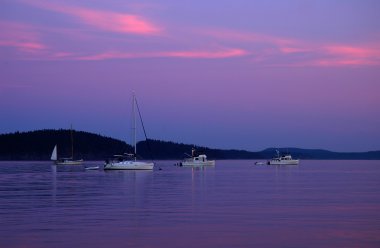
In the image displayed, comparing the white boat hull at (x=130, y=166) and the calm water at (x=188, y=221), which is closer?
the calm water at (x=188, y=221)

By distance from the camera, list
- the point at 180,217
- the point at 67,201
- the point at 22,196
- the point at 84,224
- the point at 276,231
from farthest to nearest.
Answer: the point at 22,196 → the point at 67,201 → the point at 180,217 → the point at 84,224 → the point at 276,231

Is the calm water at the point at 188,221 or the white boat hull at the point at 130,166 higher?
the white boat hull at the point at 130,166

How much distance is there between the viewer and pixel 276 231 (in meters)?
28.8

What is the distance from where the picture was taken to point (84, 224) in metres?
30.7

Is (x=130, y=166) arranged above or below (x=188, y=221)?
above

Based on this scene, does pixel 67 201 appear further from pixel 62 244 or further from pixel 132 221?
pixel 62 244

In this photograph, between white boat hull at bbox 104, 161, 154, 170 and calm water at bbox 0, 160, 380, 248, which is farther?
white boat hull at bbox 104, 161, 154, 170

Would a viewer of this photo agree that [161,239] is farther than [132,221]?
No

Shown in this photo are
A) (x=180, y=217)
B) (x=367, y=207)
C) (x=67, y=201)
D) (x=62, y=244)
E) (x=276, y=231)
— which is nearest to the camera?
(x=62, y=244)

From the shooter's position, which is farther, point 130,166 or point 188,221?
point 130,166

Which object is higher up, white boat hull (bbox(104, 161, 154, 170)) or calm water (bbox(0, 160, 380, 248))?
white boat hull (bbox(104, 161, 154, 170))

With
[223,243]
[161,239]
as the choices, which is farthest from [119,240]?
[223,243]

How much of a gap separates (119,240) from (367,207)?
19.7 metres

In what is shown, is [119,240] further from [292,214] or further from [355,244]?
[292,214]
